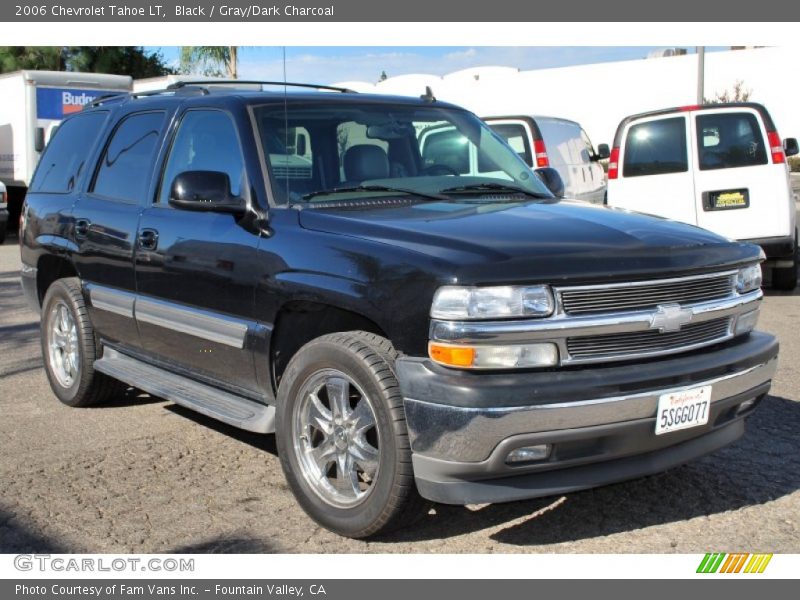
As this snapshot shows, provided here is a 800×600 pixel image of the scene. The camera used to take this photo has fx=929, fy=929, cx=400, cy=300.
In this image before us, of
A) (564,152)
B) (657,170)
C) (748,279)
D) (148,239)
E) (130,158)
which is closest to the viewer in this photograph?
(748,279)

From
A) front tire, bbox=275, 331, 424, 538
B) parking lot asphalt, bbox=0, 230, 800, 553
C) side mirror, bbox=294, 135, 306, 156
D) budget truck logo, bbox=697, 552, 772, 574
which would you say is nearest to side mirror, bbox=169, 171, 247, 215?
side mirror, bbox=294, 135, 306, 156

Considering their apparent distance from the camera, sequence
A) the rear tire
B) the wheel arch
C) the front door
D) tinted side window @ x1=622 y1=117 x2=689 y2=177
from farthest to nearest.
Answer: tinted side window @ x1=622 y1=117 x2=689 y2=177, the rear tire, the front door, the wheel arch

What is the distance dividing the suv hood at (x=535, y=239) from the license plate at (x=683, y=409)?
48 cm

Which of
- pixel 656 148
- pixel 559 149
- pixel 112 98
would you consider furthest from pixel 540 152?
pixel 112 98

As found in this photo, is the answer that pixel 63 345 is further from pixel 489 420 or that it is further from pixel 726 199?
pixel 726 199

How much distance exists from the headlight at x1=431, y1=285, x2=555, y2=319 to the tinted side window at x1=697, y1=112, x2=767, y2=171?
7389mm

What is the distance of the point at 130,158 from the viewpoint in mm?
5574

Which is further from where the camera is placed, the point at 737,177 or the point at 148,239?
the point at 737,177

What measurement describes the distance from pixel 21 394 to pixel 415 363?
4.06 metres

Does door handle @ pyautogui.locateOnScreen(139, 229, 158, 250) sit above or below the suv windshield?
below

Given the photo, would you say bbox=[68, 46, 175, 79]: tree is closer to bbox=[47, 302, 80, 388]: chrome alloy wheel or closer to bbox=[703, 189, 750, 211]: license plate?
bbox=[703, 189, 750, 211]: license plate

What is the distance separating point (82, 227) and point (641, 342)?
12.1 feet

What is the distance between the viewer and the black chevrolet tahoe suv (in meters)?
3.36

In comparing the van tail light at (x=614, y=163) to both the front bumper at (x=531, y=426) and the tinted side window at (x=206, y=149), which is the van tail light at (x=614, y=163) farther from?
the front bumper at (x=531, y=426)
